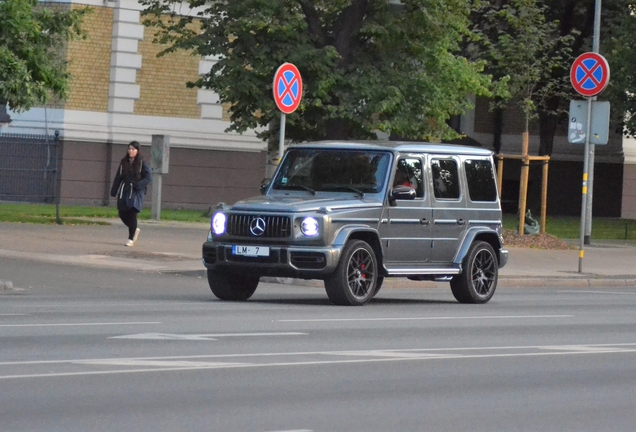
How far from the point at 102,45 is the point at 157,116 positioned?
2.50 m

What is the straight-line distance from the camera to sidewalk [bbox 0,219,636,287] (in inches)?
881

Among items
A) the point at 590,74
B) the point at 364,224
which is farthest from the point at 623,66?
the point at 364,224

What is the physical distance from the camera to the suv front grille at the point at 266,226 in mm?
16500

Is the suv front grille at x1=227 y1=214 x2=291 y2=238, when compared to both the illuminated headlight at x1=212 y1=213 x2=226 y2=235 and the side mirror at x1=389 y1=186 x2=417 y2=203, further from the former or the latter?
the side mirror at x1=389 y1=186 x2=417 y2=203

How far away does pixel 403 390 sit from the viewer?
9688 mm

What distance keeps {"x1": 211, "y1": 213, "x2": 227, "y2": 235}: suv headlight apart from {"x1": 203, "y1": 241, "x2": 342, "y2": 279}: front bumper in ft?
0.66

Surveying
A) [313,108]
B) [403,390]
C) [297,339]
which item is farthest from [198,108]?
[403,390]

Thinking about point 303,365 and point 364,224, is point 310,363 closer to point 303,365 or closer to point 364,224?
point 303,365

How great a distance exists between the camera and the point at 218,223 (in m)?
17.0

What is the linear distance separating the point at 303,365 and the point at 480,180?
873 cm

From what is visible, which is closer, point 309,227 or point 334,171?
point 309,227

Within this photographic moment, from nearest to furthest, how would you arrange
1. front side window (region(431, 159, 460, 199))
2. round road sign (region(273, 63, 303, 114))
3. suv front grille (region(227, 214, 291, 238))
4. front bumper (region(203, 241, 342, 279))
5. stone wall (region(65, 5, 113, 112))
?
front bumper (region(203, 241, 342, 279)) → suv front grille (region(227, 214, 291, 238)) → front side window (region(431, 159, 460, 199)) → round road sign (region(273, 63, 303, 114)) → stone wall (region(65, 5, 113, 112))

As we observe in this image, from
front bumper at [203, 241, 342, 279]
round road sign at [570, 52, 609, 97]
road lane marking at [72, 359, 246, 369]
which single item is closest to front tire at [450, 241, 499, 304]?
front bumper at [203, 241, 342, 279]

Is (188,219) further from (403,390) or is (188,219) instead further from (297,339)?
(403,390)
